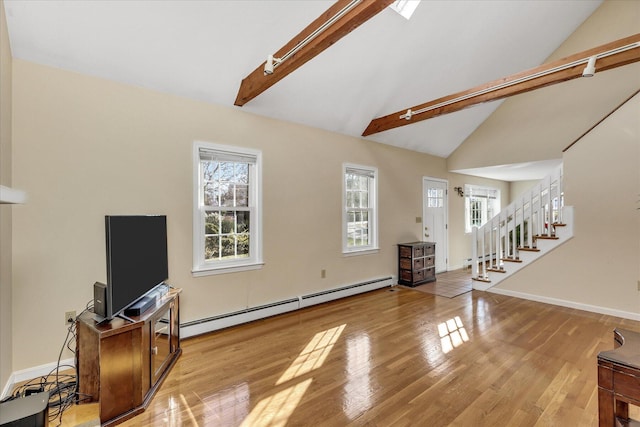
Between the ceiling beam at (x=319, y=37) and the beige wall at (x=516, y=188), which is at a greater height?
the ceiling beam at (x=319, y=37)

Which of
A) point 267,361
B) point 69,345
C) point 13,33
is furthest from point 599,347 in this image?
point 13,33

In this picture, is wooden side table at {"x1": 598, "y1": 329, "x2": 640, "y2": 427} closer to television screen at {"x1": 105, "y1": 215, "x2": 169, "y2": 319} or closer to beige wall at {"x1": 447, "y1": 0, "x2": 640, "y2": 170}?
television screen at {"x1": 105, "y1": 215, "x2": 169, "y2": 319}

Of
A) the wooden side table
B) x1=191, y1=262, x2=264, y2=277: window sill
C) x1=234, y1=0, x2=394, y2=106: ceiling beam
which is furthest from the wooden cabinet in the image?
the wooden side table

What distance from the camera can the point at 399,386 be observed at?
214 centimetres

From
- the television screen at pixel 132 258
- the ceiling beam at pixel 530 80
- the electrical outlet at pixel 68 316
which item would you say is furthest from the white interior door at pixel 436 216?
the electrical outlet at pixel 68 316

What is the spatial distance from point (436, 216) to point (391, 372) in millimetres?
4466

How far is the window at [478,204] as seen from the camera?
23.1 feet

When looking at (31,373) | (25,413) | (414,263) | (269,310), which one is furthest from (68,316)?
(414,263)

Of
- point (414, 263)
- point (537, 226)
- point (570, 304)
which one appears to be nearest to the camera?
point (570, 304)

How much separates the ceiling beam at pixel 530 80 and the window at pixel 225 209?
2.32 meters

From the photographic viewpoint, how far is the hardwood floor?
72.6 inches

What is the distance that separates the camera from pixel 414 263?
16.8 ft

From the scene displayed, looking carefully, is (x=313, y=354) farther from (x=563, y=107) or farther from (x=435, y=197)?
(x=563, y=107)

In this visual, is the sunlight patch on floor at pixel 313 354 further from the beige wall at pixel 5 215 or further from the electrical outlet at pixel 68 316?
the beige wall at pixel 5 215
